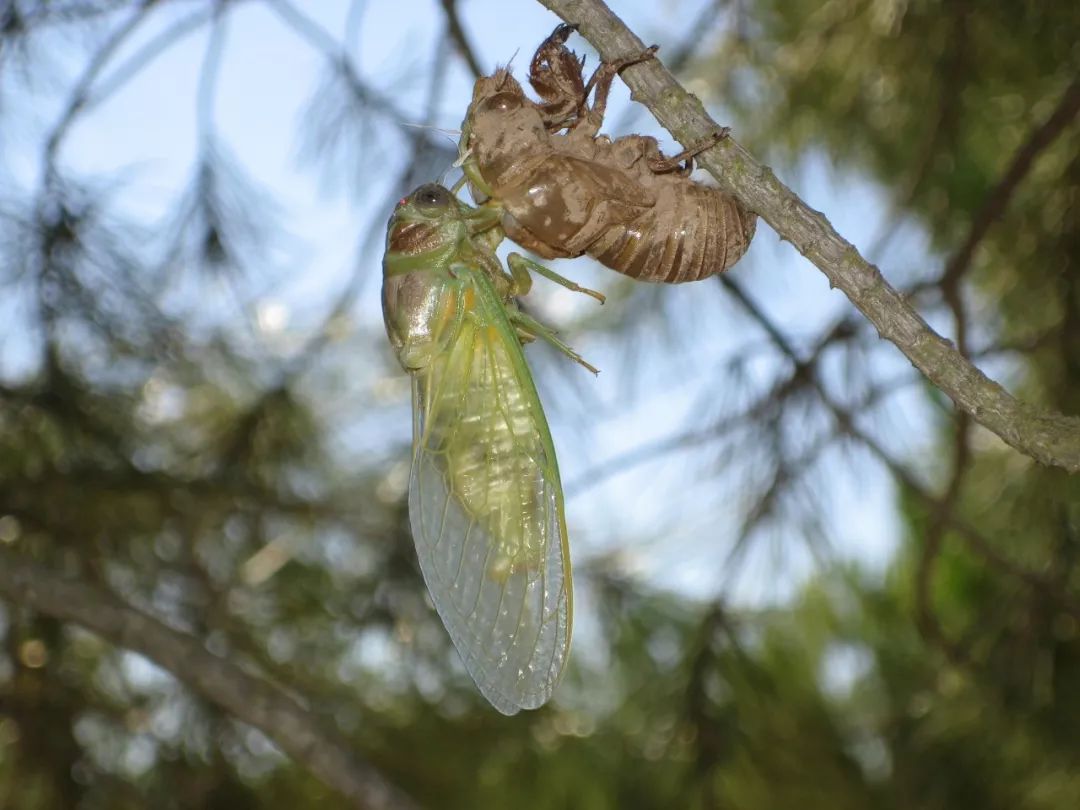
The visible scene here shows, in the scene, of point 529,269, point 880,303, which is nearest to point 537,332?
point 529,269

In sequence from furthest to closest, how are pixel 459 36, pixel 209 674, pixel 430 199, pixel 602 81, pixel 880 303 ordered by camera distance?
1. pixel 459 36
2. pixel 209 674
3. pixel 430 199
4. pixel 602 81
5. pixel 880 303

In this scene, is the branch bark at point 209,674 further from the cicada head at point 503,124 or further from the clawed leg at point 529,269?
the cicada head at point 503,124

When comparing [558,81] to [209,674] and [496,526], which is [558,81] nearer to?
[496,526]

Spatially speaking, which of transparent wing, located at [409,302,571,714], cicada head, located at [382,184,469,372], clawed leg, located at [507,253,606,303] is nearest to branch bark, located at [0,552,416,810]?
transparent wing, located at [409,302,571,714]

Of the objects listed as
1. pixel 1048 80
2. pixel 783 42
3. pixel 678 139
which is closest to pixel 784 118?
pixel 783 42

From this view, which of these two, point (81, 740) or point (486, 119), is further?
point (81, 740)

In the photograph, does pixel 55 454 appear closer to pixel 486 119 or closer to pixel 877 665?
pixel 486 119
